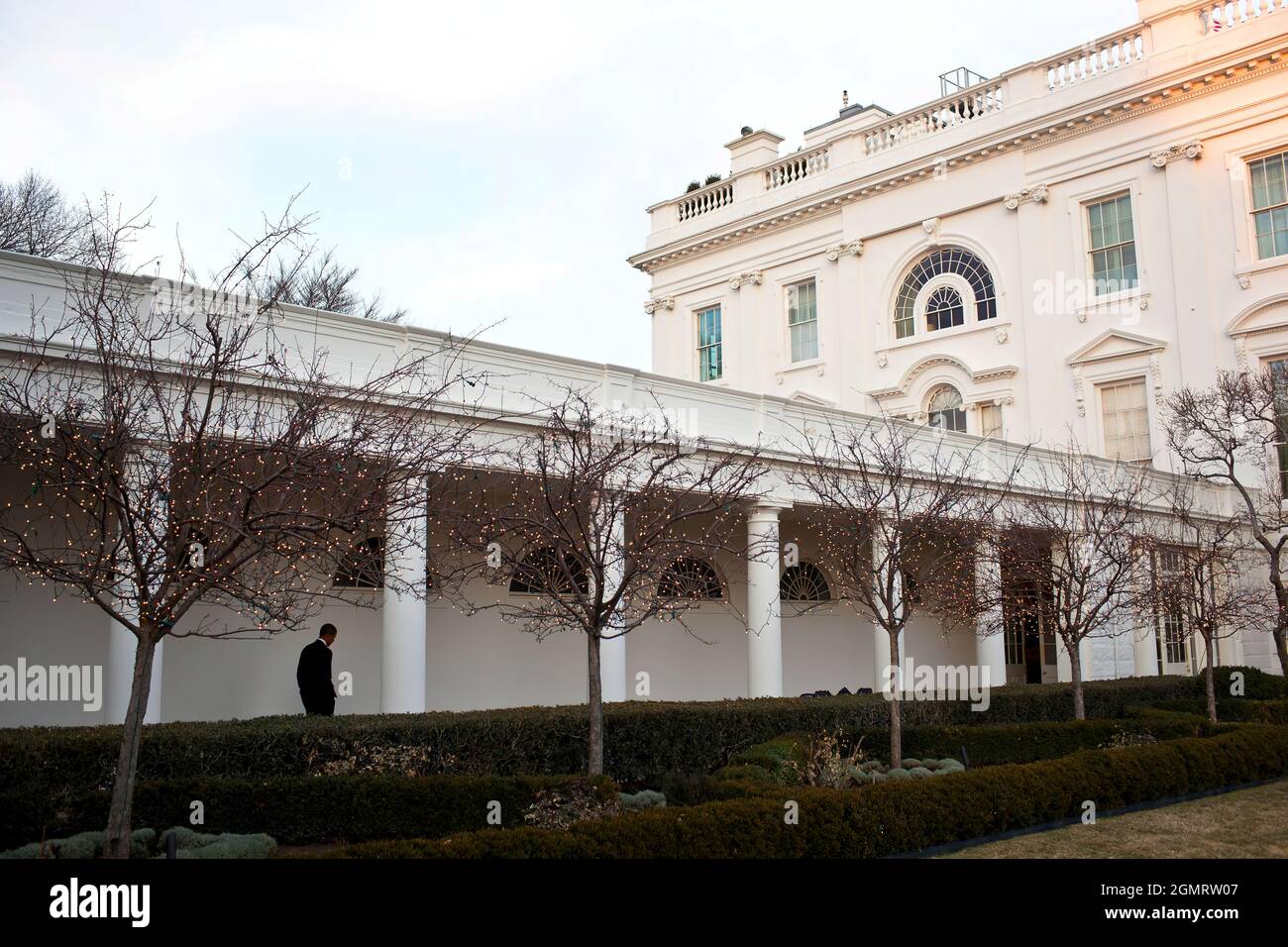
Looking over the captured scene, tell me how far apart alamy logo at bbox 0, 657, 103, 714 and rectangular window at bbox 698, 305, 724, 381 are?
21.8 meters

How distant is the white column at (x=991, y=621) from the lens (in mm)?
17516

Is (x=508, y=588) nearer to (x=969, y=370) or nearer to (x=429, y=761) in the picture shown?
(x=429, y=761)

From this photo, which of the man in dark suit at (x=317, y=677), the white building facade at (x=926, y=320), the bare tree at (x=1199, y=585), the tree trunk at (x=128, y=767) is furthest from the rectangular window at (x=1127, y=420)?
the tree trunk at (x=128, y=767)

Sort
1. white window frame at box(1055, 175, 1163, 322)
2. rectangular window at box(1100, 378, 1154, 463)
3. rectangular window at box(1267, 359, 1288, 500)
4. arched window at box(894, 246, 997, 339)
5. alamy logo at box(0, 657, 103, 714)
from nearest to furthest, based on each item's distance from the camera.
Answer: alamy logo at box(0, 657, 103, 714), rectangular window at box(1267, 359, 1288, 500), white window frame at box(1055, 175, 1163, 322), rectangular window at box(1100, 378, 1154, 463), arched window at box(894, 246, 997, 339)

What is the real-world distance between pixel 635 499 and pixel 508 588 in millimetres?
7036

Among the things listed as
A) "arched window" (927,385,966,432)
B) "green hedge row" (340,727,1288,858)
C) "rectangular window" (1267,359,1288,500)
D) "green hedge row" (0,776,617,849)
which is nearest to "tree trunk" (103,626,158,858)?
"green hedge row" (0,776,617,849)

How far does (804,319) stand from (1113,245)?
8863 mm

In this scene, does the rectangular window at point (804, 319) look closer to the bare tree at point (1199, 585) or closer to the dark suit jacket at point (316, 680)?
the bare tree at point (1199, 585)

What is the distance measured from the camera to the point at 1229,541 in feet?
82.1

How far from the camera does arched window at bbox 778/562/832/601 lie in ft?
80.4

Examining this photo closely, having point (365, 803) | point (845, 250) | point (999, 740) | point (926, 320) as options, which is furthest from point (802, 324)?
point (365, 803)

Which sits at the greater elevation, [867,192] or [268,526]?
[867,192]

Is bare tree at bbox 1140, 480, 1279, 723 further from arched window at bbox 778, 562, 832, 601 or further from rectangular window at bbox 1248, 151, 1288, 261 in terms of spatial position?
arched window at bbox 778, 562, 832, 601
